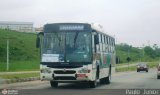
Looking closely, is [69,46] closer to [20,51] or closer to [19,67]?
[19,67]

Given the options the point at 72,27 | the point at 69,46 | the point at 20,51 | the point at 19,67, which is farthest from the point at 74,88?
the point at 20,51

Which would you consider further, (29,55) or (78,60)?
(29,55)

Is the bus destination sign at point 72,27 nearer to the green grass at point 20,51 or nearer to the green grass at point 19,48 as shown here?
the green grass at point 20,51

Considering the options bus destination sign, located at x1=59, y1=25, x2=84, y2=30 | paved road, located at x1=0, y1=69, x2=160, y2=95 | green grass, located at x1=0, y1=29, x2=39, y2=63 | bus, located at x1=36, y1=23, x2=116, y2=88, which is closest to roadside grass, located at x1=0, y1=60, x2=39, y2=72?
green grass, located at x1=0, y1=29, x2=39, y2=63

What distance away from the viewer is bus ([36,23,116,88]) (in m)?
24.2

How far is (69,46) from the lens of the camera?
2448 centimetres

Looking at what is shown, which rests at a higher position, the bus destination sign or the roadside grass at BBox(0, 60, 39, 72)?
the bus destination sign

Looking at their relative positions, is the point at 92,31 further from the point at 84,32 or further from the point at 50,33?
the point at 50,33

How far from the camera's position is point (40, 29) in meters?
25.5

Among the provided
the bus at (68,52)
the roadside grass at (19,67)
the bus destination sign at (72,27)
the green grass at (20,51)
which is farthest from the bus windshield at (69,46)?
the green grass at (20,51)

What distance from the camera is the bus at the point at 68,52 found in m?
24.2

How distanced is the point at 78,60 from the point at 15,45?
6577 centimetres

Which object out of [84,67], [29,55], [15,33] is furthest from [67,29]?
[15,33]

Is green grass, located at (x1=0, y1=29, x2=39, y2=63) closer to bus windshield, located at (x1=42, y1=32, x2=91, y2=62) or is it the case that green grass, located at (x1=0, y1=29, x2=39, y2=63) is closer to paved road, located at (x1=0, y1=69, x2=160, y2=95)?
paved road, located at (x1=0, y1=69, x2=160, y2=95)
